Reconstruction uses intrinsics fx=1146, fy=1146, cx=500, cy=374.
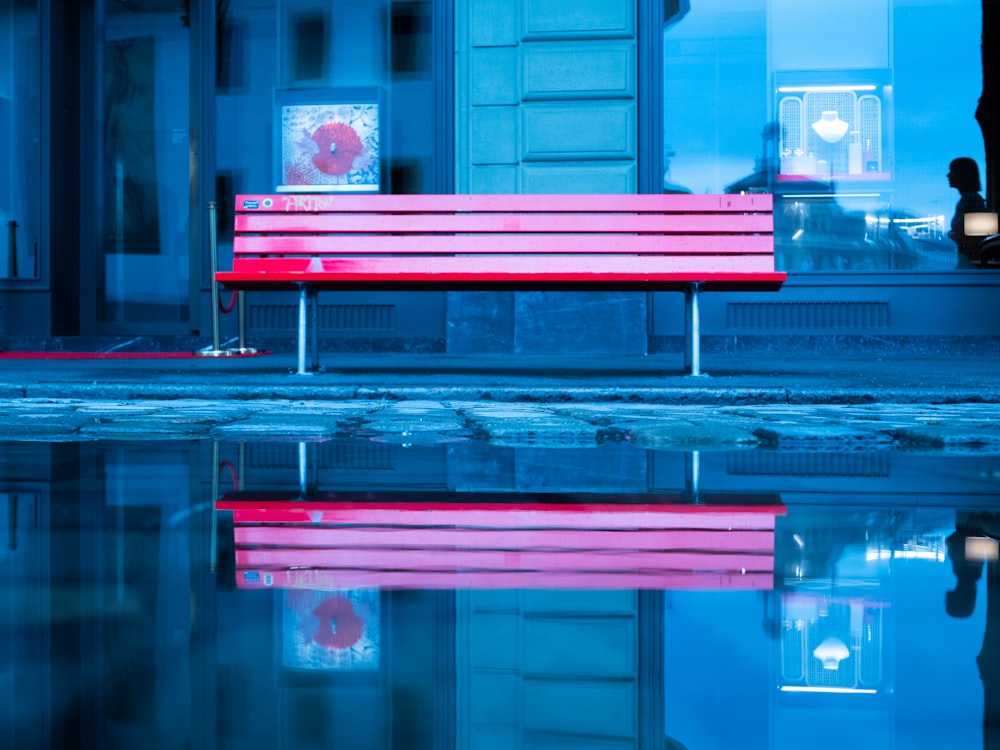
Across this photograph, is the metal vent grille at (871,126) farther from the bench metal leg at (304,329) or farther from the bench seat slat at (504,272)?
the bench metal leg at (304,329)

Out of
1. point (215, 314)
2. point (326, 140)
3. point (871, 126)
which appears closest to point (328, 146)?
point (326, 140)

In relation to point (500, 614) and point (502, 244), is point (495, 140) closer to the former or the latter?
point (502, 244)

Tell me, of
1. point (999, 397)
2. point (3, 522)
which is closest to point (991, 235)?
point (999, 397)

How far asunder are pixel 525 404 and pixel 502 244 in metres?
1.55

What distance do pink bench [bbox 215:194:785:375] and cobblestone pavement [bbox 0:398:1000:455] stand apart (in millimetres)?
1182

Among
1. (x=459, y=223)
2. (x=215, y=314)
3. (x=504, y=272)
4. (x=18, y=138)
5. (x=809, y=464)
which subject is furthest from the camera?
(x=18, y=138)

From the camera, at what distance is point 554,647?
131cm

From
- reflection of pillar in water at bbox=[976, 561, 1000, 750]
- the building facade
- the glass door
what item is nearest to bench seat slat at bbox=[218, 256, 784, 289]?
the building facade

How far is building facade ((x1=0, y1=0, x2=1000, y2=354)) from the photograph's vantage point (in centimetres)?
932

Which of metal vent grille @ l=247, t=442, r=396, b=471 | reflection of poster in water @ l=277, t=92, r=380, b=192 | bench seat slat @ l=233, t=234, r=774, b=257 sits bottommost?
metal vent grille @ l=247, t=442, r=396, b=471

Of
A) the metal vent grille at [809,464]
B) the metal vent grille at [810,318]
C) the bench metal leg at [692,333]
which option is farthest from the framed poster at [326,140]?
the metal vent grille at [809,464]

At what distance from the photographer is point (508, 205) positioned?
A: 652 cm

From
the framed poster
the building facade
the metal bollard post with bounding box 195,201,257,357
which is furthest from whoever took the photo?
the framed poster

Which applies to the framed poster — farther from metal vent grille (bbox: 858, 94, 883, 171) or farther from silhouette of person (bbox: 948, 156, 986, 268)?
silhouette of person (bbox: 948, 156, 986, 268)
